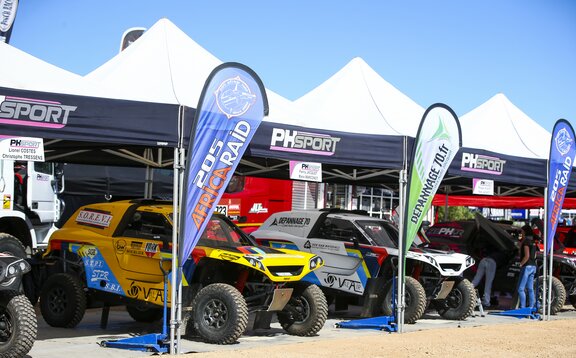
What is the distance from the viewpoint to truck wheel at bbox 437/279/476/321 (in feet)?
43.7

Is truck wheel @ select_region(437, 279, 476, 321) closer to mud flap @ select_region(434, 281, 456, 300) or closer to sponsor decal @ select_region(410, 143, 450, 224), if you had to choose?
mud flap @ select_region(434, 281, 456, 300)

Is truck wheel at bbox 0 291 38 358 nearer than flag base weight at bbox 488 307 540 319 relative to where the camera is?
Yes

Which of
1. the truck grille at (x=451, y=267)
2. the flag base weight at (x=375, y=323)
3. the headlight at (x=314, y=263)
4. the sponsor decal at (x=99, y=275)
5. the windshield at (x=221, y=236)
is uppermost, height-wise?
the windshield at (x=221, y=236)

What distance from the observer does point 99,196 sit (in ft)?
71.8

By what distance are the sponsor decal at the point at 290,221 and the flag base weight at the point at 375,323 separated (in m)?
1.99

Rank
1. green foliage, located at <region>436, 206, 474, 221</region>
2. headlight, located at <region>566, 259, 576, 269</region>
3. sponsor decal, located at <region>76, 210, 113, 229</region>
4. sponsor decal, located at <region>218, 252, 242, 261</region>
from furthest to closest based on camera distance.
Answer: green foliage, located at <region>436, 206, 474, 221</region> < headlight, located at <region>566, 259, 576, 269</region> < sponsor decal, located at <region>76, 210, 113, 229</region> < sponsor decal, located at <region>218, 252, 242, 261</region>

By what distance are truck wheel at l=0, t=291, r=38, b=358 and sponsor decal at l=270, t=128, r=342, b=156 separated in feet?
11.9

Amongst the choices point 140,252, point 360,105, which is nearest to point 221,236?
point 140,252

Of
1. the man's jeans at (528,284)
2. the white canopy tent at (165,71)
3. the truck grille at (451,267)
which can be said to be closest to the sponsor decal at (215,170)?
the white canopy tent at (165,71)

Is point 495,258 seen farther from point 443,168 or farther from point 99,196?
point 99,196

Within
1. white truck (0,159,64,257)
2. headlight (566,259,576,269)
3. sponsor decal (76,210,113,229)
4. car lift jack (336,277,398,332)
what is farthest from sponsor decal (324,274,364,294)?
headlight (566,259,576,269)

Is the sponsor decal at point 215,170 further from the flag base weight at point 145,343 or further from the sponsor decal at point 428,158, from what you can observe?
the sponsor decal at point 428,158

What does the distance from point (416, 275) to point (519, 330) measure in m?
1.69

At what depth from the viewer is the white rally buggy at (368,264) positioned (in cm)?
1246
